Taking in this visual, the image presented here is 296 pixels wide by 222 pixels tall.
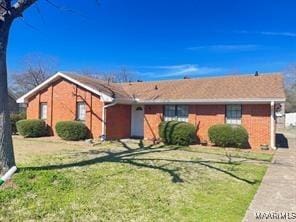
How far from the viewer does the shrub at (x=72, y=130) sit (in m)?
17.5

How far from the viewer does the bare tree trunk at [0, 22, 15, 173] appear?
7.13m

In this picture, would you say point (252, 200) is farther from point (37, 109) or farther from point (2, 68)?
point (37, 109)

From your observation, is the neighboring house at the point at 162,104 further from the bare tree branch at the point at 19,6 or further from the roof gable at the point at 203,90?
the bare tree branch at the point at 19,6

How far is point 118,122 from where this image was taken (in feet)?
61.6

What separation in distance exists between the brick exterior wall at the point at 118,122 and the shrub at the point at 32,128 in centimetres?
493

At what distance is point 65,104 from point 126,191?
1361cm

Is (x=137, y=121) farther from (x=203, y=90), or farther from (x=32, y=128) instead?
(x=32, y=128)

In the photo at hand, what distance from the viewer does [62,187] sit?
6648 millimetres

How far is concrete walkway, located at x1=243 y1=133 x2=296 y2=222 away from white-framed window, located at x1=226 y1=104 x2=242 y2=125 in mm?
5906

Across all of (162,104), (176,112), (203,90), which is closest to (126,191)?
(176,112)

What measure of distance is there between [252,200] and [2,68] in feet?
22.1

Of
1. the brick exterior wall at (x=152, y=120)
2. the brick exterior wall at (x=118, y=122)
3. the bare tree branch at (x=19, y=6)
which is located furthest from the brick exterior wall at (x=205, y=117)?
the bare tree branch at (x=19, y=6)

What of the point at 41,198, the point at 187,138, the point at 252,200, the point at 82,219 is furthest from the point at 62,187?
the point at 187,138

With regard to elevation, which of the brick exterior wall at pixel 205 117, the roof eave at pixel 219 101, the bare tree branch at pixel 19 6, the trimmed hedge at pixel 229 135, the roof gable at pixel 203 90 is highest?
the bare tree branch at pixel 19 6
